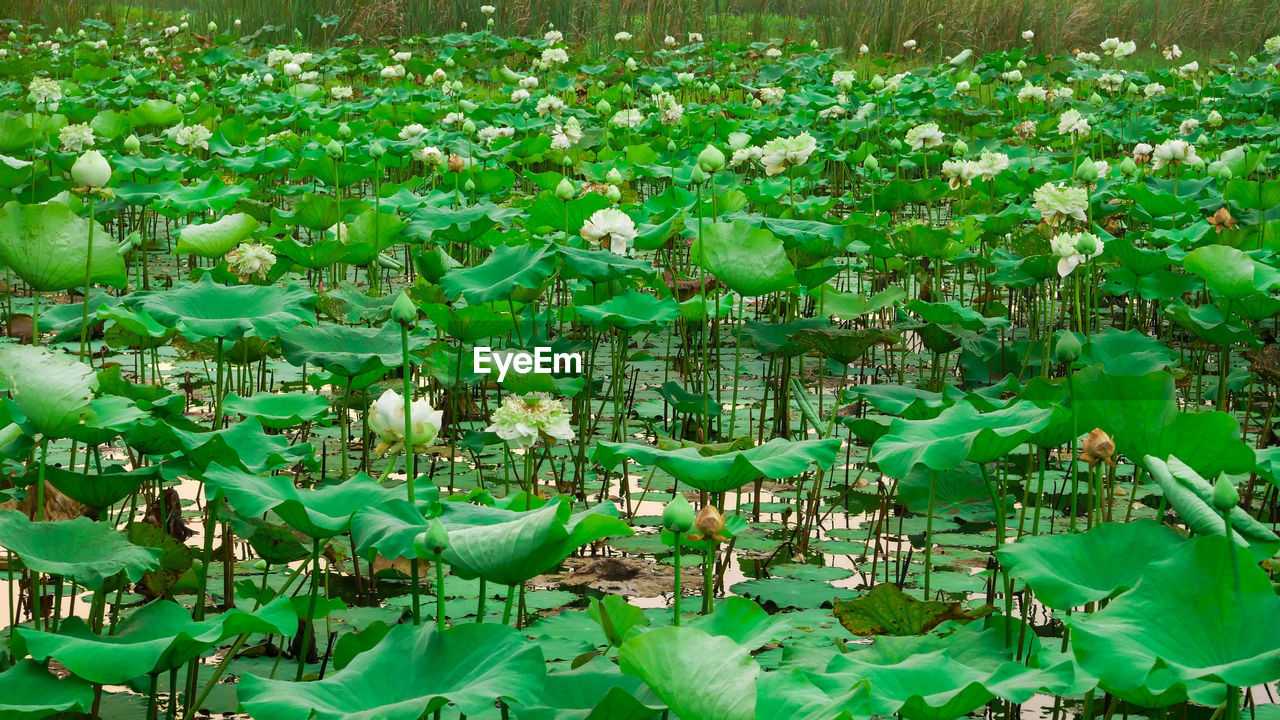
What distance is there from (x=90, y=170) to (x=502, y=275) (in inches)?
32.3

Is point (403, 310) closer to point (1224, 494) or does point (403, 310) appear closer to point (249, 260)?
point (1224, 494)

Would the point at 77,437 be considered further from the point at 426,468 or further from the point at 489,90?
the point at 489,90

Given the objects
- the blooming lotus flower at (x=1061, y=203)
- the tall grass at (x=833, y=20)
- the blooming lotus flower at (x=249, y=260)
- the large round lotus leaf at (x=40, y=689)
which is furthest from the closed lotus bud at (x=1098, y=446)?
the tall grass at (x=833, y=20)

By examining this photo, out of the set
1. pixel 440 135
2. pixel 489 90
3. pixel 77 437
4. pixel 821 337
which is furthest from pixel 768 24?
pixel 77 437

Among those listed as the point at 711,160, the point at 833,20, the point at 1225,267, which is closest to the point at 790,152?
the point at 711,160

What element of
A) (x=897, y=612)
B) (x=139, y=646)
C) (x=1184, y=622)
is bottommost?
(x=897, y=612)

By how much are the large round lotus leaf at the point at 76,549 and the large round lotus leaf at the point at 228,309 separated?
53 centimetres

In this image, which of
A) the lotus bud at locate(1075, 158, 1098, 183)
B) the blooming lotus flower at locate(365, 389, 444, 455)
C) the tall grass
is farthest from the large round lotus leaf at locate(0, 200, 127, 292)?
the tall grass

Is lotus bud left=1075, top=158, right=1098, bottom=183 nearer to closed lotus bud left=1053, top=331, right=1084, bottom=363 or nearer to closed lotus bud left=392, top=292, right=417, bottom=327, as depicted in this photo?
closed lotus bud left=1053, top=331, right=1084, bottom=363

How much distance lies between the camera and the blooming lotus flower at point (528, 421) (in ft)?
7.50

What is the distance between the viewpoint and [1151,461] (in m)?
1.65

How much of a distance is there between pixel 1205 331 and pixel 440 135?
3509mm

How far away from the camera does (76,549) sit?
1.65 m

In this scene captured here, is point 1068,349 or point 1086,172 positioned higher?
point 1086,172
